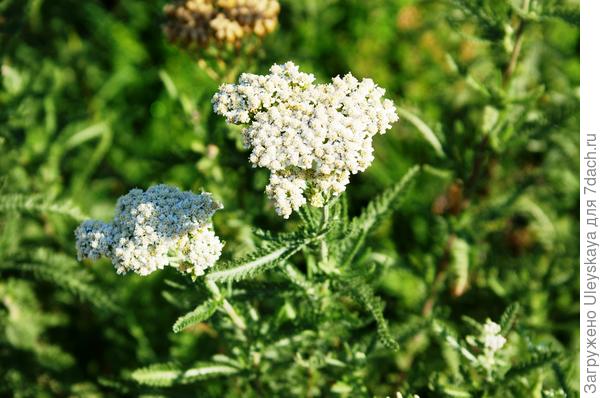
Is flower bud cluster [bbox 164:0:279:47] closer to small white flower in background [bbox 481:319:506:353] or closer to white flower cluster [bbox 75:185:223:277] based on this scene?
white flower cluster [bbox 75:185:223:277]

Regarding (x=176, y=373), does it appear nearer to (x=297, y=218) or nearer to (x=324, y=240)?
(x=324, y=240)

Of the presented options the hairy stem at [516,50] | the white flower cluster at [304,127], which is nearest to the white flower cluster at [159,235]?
the white flower cluster at [304,127]

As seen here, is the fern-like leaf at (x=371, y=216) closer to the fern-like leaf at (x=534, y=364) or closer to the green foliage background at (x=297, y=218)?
the green foliage background at (x=297, y=218)

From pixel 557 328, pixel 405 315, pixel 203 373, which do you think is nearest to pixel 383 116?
pixel 203 373

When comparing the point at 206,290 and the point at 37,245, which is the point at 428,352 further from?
the point at 37,245

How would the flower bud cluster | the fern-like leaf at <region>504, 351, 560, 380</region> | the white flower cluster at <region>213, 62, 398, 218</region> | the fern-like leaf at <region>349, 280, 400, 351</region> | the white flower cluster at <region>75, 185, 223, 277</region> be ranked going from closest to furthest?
1. the white flower cluster at <region>213, 62, 398, 218</region>
2. the white flower cluster at <region>75, 185, 223, 277</region>
3. the fern-like leaf at <region>349, 280, 400, 351</region>
4. the fern-like leaf at <region>504, 351, 560, 380</region>
5. the flower bud cluster

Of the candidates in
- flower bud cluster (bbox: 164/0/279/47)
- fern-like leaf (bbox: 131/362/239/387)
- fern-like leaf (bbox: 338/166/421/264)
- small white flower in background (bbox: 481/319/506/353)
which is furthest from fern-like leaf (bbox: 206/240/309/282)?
flower bud cluster (bbox: 164/0/279/47)

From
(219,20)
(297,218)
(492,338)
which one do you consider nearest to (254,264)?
(492,338)
